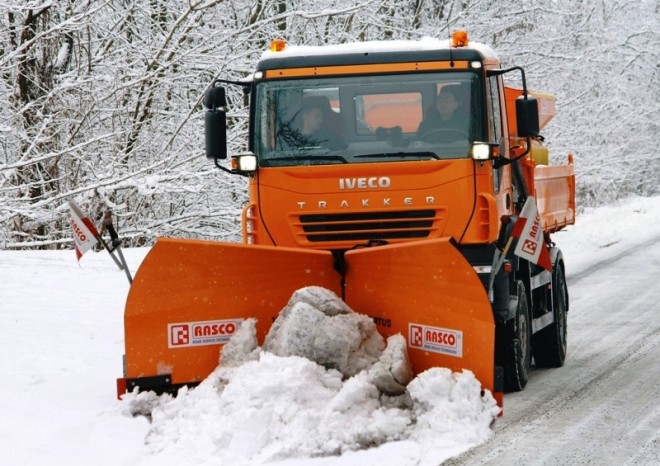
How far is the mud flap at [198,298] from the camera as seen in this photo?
7.42m

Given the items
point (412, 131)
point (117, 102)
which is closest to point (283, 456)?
point (412, 131)

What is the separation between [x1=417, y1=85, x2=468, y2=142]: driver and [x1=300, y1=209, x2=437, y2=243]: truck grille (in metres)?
0.54

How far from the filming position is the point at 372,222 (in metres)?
8.03

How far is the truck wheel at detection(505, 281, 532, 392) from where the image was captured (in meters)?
8.20

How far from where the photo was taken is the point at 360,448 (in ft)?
20.4

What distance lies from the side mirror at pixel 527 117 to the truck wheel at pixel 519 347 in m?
1.10

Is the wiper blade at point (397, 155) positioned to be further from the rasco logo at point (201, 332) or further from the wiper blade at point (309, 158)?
the rasco logo at point (201, 332)

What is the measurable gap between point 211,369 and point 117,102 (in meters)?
8.05

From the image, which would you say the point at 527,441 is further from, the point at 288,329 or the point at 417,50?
the point at 417,50

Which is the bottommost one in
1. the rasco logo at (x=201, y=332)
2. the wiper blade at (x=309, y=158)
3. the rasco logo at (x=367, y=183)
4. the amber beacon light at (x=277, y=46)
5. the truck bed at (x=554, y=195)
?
the rasco logo at (x=201, y=332)

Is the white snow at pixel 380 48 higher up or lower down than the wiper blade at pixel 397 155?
higher up

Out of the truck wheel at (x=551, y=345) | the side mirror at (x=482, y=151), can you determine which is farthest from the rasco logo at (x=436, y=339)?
the truck wheel at (x=551, y=345)

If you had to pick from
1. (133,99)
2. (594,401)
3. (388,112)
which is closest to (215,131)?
(388,112)

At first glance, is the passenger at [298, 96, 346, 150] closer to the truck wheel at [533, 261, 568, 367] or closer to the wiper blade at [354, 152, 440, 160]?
the wiper blade at [354, 152, 440, 160]
